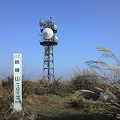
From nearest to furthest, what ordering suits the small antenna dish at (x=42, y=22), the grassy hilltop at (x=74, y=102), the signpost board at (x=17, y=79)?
the grassy hilltop at (x=74, y=102) < the signpost board at (x=17, y=79) < the small antenna dish at (x=42, y=22)

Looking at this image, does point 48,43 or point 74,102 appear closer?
point 74,102

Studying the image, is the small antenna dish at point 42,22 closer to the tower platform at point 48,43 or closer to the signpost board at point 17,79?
the tower platform at point 48,43

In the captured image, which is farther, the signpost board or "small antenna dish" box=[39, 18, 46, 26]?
"small antenna dish" box=[39, 18, 46, 26]

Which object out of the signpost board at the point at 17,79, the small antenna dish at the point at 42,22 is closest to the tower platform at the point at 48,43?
the small antenna dish at the point at 42,22

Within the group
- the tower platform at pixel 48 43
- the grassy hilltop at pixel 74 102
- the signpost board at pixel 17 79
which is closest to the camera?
the grassy hilltop at pixel 74 102

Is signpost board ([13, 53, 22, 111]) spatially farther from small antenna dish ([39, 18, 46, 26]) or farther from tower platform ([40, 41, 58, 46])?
small antenna dish ([39, 18, 46, 26])

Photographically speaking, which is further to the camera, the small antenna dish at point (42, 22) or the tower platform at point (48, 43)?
the small antenna dish at point (42, 22)

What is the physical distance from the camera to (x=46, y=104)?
5359 millimetres

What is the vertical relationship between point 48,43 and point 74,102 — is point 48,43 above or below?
above

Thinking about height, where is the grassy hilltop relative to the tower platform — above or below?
below

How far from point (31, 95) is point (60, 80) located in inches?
91.8

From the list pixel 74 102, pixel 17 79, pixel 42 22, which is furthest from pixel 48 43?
pixel 17 79

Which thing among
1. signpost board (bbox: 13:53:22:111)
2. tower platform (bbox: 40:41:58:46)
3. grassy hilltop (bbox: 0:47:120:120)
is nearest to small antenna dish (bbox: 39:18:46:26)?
tower platform (bbox: 40:41:58:46)

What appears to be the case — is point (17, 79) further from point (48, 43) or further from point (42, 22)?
point (42, 22)
